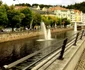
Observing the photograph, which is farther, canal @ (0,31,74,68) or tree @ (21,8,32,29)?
tree @ (21,8,32,29)

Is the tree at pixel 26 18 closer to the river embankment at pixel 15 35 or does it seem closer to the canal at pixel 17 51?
the river embankment at pixel 15 35

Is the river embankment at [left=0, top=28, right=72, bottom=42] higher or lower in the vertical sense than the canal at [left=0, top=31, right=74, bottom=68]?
lower

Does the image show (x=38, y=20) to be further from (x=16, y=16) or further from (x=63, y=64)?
(x=63, y=64)

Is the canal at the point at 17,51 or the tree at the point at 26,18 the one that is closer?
the canal at the point at 17,51

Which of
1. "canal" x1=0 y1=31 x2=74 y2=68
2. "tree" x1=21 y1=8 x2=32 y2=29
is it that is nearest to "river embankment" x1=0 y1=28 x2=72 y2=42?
"tree" x1=21 y1=8 x2=32 y2=29

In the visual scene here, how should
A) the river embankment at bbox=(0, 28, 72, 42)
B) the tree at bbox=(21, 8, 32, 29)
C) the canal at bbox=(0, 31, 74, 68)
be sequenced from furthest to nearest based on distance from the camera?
the tree at bbox=(21, 8, 32, 29) < the river embankment at bbox=(0, 28, 72, 42) < the canal at bbox=(0, 31, 74, 68)

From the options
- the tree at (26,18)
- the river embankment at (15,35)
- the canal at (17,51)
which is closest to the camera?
the canal at (17,51)

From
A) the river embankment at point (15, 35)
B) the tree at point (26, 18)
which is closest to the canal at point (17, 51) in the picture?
the river embankment at point (15, 35)

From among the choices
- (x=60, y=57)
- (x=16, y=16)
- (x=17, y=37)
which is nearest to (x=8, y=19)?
(x=16, y=16)

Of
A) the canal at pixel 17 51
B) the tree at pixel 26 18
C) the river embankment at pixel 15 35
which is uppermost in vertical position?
the tree at pixel 26 18

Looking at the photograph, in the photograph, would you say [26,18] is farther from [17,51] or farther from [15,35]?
[17,51]

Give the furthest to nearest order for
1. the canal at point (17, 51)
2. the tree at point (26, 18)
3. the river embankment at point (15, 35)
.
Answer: the tree at point (26, 18) < the river embankment at point (15, 35) < the canal at point (17, 51)

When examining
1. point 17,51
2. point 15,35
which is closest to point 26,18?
point 15,35

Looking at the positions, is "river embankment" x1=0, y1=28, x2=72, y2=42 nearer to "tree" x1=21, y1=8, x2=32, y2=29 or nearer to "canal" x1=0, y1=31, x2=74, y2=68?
"tree" x1=21, y1=8, x2=32, y2=29
